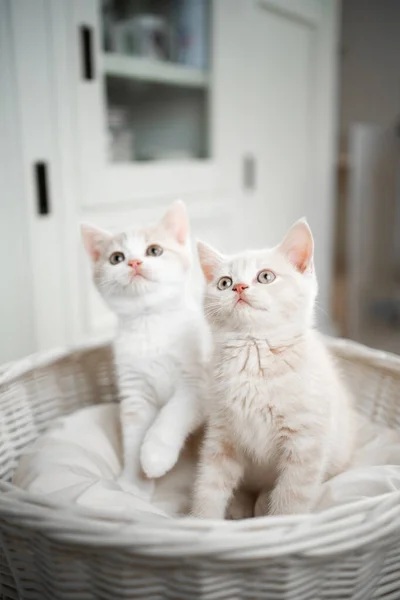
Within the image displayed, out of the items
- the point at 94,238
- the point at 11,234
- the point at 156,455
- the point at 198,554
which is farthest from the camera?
the point at 11,234

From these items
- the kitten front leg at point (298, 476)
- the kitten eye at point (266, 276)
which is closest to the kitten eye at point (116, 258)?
the kitten eye at point (266, 276)

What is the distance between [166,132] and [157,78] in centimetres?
15

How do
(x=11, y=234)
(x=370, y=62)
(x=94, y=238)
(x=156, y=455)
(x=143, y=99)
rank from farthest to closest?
(x=370, y=62) → (x=143, y=99) → (x=11, y=234) → (x=94, y=238) → (x=156, y=455)

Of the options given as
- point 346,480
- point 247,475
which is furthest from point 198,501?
point 346,480

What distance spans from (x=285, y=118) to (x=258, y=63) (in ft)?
0.74

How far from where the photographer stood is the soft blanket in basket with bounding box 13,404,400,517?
0.66 meters

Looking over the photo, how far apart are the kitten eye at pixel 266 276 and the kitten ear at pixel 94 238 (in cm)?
30

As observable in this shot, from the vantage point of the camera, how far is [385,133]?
102 inches

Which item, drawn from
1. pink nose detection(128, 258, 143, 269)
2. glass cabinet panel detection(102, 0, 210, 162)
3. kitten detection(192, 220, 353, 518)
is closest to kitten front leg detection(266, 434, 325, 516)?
kitten detection(192, 220, 353, 518)

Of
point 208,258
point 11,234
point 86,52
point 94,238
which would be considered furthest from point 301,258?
point 86,52

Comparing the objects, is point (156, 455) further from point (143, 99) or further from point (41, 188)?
point (143, 99)

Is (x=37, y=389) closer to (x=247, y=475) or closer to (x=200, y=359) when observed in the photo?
(x=200, y=359)

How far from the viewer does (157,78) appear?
1.52 meters

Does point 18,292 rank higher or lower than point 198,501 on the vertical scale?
higher
